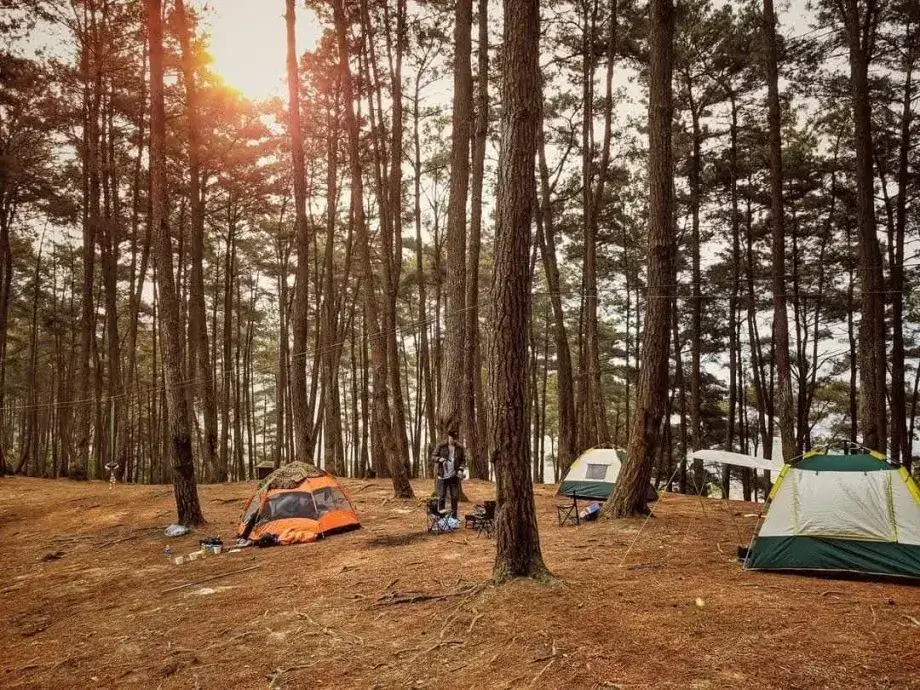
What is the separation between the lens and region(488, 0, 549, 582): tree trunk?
4.85 m

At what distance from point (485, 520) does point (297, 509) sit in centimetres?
316

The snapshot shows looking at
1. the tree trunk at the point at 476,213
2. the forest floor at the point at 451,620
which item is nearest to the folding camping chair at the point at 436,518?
the forest floor at the point at 451,620

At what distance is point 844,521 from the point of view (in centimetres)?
566

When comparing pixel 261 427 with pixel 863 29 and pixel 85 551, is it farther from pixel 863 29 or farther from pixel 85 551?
pixel 863 29

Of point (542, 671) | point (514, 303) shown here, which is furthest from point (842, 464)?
point (542, 671)

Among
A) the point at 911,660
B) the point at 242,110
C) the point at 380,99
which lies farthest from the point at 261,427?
the point at 911,660

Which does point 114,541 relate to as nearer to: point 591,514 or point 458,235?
point 591,514

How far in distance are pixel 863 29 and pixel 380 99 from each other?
1207 cm

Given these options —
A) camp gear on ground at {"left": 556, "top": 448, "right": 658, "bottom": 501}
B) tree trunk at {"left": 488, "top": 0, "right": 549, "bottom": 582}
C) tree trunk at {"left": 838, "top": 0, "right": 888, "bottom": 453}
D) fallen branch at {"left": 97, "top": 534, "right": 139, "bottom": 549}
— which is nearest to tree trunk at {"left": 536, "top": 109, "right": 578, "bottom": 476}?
camp gear on ground at {"left": 556, "top": 448, "right": 658, "bottom": 501}

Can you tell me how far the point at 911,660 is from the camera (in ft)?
11.0

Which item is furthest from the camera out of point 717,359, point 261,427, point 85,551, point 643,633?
point 261,427

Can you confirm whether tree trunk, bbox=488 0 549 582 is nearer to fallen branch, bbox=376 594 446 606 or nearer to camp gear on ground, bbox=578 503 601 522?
fallen branch, bbox=376 594 446 606

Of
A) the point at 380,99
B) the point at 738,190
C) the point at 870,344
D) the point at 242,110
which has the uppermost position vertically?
the point at 242,110

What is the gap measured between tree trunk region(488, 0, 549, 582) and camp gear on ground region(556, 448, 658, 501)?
7.14 meters
